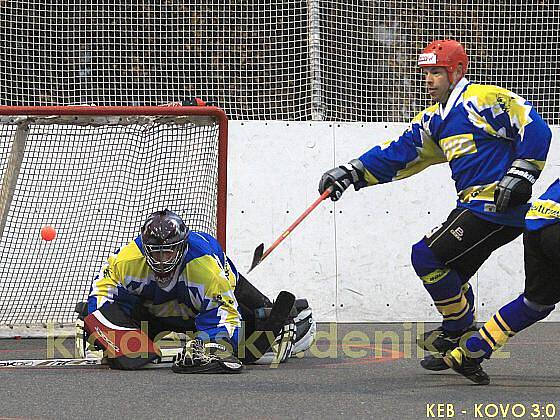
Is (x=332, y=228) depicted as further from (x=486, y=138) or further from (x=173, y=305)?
(x=486, y=138)

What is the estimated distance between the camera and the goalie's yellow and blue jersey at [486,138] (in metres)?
5.57

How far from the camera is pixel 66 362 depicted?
20.9 feet

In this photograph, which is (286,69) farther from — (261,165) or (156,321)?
(156,321)

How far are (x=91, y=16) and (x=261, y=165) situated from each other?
173cm

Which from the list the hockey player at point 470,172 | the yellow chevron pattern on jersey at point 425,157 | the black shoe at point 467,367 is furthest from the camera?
the yellow chevron pattern on jersey at point 425,157

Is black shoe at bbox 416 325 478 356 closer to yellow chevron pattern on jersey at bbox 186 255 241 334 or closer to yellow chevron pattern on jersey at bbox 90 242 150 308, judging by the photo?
yellow chevron pattern on jersey at bbox 186 255 241 334

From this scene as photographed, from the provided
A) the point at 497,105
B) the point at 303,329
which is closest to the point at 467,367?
the point at 497,105

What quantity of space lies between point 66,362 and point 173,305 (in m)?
Result: 0.73

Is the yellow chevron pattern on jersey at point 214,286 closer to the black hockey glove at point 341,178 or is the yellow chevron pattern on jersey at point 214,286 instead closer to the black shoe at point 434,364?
the black hockey glove at point 341,178

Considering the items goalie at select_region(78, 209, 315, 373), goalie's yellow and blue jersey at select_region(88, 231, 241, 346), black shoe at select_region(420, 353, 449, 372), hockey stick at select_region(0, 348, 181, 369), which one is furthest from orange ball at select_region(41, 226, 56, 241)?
black shoe at select_region(420, 353, 449, 372)

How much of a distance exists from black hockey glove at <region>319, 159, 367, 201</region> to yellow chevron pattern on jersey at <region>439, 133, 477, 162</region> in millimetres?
515

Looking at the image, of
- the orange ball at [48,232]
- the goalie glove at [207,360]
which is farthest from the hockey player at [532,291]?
the orange ball at [48,232]

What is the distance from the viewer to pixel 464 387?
5.24m

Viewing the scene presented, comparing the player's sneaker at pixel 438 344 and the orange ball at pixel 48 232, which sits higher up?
the orange ball at pixel 48 232
